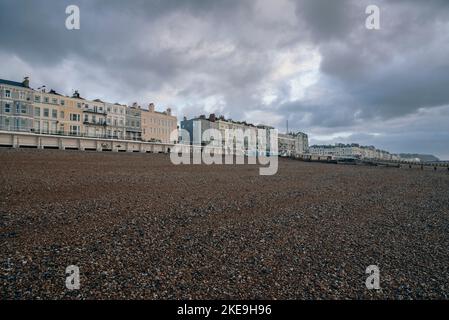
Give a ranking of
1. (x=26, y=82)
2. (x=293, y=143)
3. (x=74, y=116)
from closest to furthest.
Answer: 1. (x=26, y=82)
2. (x=74, y=116)
3. (x=293, y=143)

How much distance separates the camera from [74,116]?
67750mm

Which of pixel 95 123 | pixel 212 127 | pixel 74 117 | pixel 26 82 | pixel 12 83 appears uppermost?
pixel 26 82

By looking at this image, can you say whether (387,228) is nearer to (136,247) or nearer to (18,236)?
(136,247)

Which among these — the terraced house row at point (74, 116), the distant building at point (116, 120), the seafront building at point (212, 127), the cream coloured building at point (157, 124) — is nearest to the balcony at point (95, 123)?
the terraced house row at point (74, 116)

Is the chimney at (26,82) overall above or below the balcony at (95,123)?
above

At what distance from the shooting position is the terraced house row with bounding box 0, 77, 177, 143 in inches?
2243

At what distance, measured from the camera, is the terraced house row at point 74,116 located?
56969mm

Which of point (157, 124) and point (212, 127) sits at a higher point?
point (212, 127)

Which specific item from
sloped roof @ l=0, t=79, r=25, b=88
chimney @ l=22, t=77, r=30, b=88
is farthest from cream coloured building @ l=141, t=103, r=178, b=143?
sloped roof @ l=0, t=79, r=25, b=88

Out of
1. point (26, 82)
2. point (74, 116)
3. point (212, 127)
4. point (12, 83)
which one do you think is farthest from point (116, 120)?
point (212, 127)

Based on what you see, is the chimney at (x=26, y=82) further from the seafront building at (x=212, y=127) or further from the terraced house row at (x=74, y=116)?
the seafront building at (x=212, y=127)

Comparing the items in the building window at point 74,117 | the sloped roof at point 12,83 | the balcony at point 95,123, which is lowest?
the balcony at point 95,123

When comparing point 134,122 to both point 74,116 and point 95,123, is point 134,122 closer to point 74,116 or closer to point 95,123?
point 95,123

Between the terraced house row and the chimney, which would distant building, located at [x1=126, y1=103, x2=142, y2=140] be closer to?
the terraced house row
